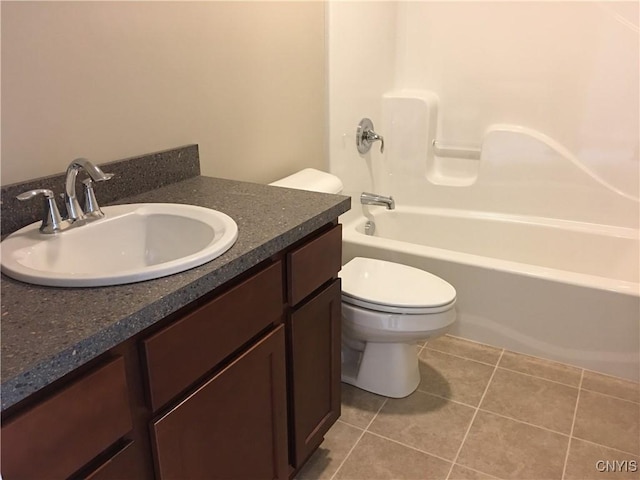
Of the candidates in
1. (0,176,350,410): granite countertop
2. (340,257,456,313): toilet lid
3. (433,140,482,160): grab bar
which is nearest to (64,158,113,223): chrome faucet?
(0,176,350,410): granite countertop

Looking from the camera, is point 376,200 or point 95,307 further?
point 376,200

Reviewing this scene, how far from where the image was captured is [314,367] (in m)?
1.46

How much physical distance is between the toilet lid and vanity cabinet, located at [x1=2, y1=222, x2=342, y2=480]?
0.99 feet

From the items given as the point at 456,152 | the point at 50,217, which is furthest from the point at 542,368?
the point at 50,217

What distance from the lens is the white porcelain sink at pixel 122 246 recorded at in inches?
37.0

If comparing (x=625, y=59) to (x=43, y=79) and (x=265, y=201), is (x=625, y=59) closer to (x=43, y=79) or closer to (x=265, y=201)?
(x=265, y=201)

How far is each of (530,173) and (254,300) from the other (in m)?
2.01

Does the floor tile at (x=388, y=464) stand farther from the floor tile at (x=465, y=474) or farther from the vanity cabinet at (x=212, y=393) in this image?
the vanity cabinet at (x=212, y=393)

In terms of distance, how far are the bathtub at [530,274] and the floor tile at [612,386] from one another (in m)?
0.03

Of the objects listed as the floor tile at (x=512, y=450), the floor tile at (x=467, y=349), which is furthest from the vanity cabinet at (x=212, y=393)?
the floor tile at (x=467, y=349)

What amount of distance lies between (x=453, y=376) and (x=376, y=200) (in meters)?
0.88

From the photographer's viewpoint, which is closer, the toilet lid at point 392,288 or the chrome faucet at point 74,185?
the chrome faucet at point 74,185

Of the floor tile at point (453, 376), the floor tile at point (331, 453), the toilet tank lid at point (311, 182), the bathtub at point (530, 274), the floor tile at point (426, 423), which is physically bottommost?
the floor tile at point (331, 453)

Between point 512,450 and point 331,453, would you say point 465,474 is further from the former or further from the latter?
point 331,453
